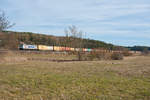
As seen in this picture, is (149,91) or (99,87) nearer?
(149,91)

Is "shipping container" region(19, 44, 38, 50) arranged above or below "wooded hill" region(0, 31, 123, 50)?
below

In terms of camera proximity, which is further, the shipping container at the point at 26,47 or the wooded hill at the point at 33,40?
the shipping container at the point at 26,47

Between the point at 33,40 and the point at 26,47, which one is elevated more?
the point at 33,40

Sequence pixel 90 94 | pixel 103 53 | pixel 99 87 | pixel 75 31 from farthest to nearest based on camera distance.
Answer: pixel 75 31 < pixel 103 53 < pixel 99 87 < pixel 90 94

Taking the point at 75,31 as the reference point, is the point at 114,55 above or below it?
below

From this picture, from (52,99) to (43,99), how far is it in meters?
0.30

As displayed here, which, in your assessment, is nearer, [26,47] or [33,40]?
[26,47]

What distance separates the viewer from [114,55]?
36438 millimetres

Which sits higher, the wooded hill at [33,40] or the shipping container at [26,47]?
the wooded hill at [33,40]

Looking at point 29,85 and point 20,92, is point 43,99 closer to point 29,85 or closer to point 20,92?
point 20,92

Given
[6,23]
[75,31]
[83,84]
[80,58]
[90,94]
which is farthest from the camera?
[75,31]

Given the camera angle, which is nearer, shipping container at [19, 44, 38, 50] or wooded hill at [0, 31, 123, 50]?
wooded hill at [0, 31, 123, 50]

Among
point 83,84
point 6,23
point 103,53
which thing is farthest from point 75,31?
point 83,84

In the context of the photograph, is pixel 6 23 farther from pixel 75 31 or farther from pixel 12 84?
pixel 75 31
